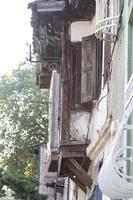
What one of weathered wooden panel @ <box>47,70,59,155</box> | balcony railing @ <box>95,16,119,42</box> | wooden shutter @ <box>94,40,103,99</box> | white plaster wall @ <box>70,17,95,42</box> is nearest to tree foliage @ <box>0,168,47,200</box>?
weathered wooden panel @ <box>47,70,59,155</box>

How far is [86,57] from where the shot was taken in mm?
14234

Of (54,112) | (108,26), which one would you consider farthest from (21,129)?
(108,26)

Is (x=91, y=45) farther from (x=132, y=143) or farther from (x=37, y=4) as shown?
(x=132, y=143)

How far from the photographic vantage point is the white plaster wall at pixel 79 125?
1459cm

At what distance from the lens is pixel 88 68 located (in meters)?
14.1

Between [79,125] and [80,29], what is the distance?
2039mm

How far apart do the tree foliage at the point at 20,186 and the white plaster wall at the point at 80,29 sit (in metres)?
15.7

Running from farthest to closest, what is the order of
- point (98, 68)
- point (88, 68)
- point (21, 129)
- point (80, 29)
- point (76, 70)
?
1. point (21, 129)
2. point (76, 70)
3. point (80, 29)
4. point (88, 68)
5. point (98, 68)

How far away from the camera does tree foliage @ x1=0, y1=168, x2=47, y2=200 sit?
30125 millimetres

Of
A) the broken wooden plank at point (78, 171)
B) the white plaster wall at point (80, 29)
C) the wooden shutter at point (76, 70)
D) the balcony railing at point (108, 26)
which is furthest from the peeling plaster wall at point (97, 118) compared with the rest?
the balcony railing at point (108, 26)

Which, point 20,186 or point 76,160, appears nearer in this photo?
point 76,160

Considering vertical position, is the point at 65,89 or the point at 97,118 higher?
the point at 65,89

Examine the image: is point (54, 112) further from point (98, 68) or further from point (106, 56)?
point (106, 56)

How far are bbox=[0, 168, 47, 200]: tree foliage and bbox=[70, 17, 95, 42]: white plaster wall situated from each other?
51.4 ft
